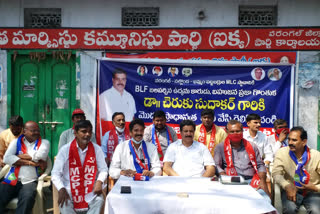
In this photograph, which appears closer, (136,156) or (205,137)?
(136,156)

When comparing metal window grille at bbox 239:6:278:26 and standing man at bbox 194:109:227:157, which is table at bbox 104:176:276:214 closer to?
standing man at bbox 194:109:227:157

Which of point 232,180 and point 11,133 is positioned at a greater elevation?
point 11,133

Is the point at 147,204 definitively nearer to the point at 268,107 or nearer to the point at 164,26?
the point at 268,107

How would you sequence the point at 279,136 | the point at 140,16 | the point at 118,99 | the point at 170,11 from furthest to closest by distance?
the point at 140,16, the point at 170,11, the point at 118,99, the point at 279,136

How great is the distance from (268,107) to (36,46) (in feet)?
13.9

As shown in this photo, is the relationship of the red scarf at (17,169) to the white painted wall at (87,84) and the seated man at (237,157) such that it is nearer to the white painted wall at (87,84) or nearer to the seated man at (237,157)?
the white painted wall at (87,84)

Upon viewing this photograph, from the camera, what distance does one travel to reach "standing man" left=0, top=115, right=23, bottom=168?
480 cm

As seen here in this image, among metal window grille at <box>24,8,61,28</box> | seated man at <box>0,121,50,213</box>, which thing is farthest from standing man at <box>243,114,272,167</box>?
metal window grille at <box>24,8,61,28</box>

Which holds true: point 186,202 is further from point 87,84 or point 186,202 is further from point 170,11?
point 170,11

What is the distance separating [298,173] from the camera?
4.18 meters

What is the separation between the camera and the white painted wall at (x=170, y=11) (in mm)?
6312

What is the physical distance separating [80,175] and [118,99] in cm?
235

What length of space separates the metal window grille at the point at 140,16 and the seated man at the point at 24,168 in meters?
2.94

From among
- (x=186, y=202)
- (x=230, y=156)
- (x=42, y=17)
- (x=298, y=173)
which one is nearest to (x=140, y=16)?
(x=42, y=17)
